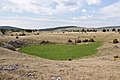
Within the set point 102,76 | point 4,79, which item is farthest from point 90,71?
point 4,79

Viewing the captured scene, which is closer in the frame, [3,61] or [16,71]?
[16,71]

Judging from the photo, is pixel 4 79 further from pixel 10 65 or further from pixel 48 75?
pixel 10 65

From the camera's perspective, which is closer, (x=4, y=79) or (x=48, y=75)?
(x=4, y=79)

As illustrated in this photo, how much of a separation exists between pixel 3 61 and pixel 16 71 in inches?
187

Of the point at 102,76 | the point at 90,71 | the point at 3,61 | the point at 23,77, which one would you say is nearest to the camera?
the point at 23,77

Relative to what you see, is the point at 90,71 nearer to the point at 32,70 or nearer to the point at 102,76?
the point at 102,76

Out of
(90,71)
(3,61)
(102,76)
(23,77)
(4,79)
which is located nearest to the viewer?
(4,79)

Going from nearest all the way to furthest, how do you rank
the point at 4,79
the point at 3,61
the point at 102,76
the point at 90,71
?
the point at 4,79 → the point at 102,76 → the point at 90,71 → the point at 3,61

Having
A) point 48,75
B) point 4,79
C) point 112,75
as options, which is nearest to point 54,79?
point 48,75

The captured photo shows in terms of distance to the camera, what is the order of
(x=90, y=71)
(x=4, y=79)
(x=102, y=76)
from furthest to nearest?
(x=90, y=71), (x=102, y=76), (x=4, y=79)

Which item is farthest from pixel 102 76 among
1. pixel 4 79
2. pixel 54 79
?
pixel 4 79

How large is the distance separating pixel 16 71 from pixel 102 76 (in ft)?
23.2

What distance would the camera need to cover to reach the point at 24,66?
24.0m

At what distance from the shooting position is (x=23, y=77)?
20031 mm
